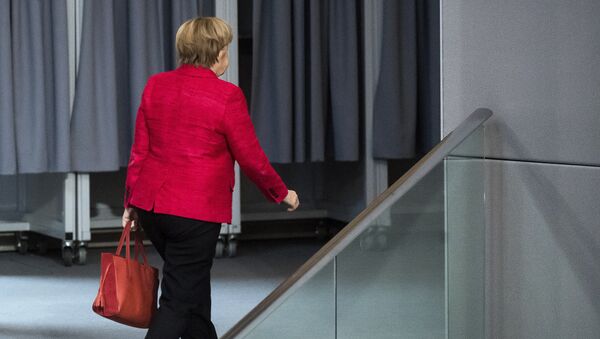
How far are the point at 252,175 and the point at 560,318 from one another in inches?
37.9

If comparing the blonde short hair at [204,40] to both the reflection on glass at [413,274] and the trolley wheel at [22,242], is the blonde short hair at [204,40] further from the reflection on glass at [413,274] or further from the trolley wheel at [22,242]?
the trolley wheel at [22,242]

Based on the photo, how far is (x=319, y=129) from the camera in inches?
210

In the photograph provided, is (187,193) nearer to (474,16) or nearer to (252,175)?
(252,175)

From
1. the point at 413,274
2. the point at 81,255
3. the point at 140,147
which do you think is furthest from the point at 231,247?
the point at 413,274

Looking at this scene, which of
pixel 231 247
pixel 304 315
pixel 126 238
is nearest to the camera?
pixel 304 315

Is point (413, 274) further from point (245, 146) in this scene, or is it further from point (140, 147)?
point (140, 147)

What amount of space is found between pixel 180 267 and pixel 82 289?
1786 mm

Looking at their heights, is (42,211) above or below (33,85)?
below

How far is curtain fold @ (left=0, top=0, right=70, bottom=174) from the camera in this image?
4.73 m

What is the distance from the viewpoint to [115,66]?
4.96m

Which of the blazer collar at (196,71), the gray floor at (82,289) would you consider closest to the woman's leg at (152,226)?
the blazer collar at (196,71)

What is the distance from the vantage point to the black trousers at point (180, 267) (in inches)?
105

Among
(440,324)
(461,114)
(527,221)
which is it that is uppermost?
(461,114)

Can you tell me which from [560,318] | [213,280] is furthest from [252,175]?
[213,280]
